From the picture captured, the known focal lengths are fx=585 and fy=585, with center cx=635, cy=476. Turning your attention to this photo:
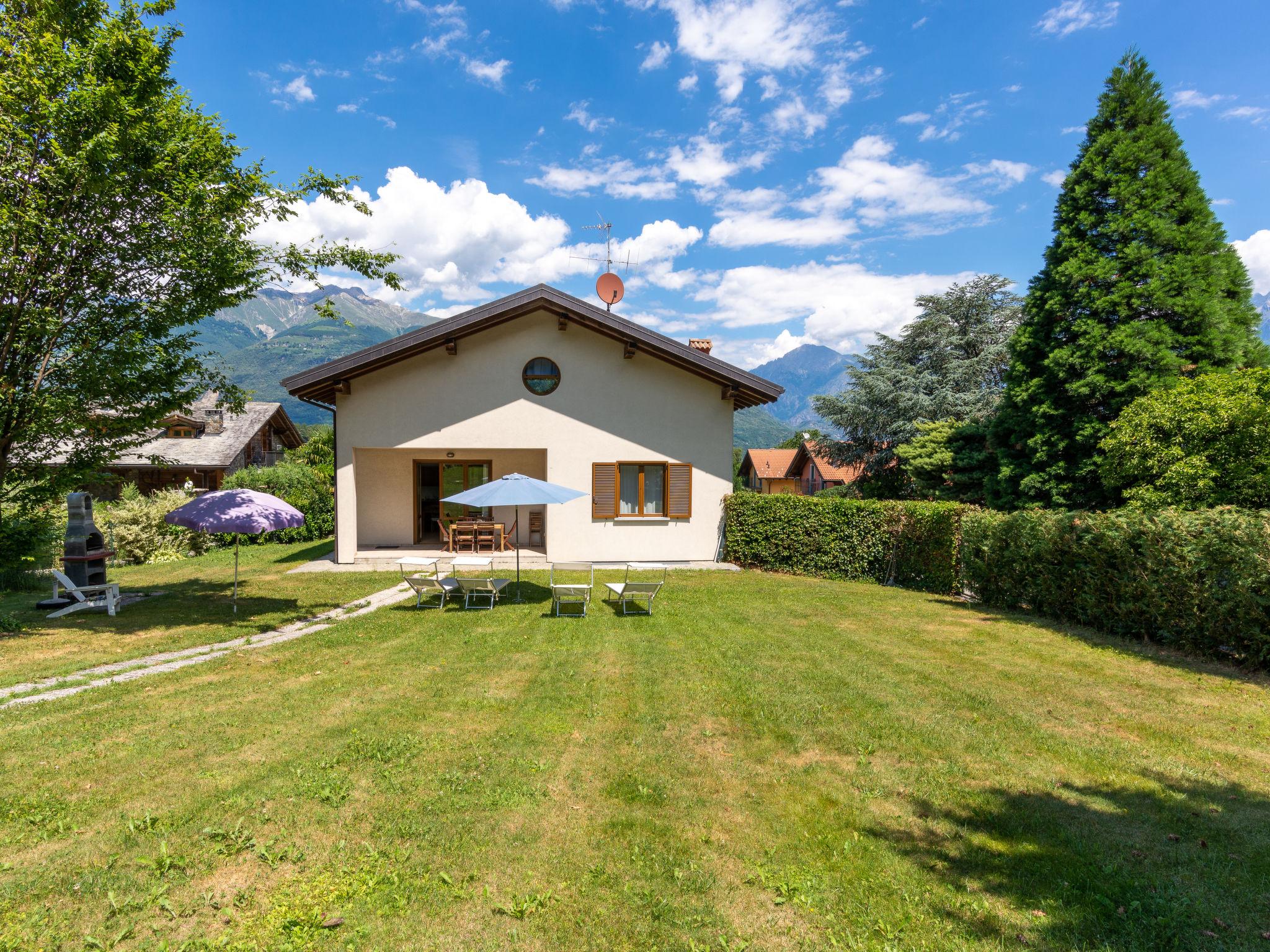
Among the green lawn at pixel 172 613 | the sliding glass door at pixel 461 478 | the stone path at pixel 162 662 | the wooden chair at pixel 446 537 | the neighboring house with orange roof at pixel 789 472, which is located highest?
the neighboring house with orange roof at pixel 789 472

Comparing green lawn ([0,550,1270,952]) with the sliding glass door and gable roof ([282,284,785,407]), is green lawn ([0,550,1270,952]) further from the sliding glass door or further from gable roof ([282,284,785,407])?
the sliding glass door

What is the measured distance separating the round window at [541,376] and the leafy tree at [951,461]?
36.2 feet

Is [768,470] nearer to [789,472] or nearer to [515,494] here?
[789,472]

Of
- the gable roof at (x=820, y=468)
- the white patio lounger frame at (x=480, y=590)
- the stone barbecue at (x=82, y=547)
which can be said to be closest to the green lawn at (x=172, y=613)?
the stone barbecue at (x=82, y=547)

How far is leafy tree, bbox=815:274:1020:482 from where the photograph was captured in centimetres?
2239

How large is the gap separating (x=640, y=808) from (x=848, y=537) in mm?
10941

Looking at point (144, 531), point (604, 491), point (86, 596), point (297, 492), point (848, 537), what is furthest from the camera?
point (297, 492)

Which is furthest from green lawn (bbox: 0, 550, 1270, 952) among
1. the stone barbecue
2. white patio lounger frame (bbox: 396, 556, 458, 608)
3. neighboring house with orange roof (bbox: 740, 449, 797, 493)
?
neighboring house with orange roof (bbox: 740, 449, 797, 493)

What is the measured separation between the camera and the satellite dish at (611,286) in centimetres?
1741

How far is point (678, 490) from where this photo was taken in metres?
15.5

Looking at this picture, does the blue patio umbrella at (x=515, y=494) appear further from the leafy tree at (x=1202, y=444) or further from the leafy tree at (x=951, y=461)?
the leafy tree at (x=951, y=461)

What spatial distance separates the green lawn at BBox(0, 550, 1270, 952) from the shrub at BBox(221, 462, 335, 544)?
14690 millimetres

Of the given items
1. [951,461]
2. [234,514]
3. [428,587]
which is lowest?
[428,587]

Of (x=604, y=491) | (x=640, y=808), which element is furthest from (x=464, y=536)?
(x=640, y=808)
